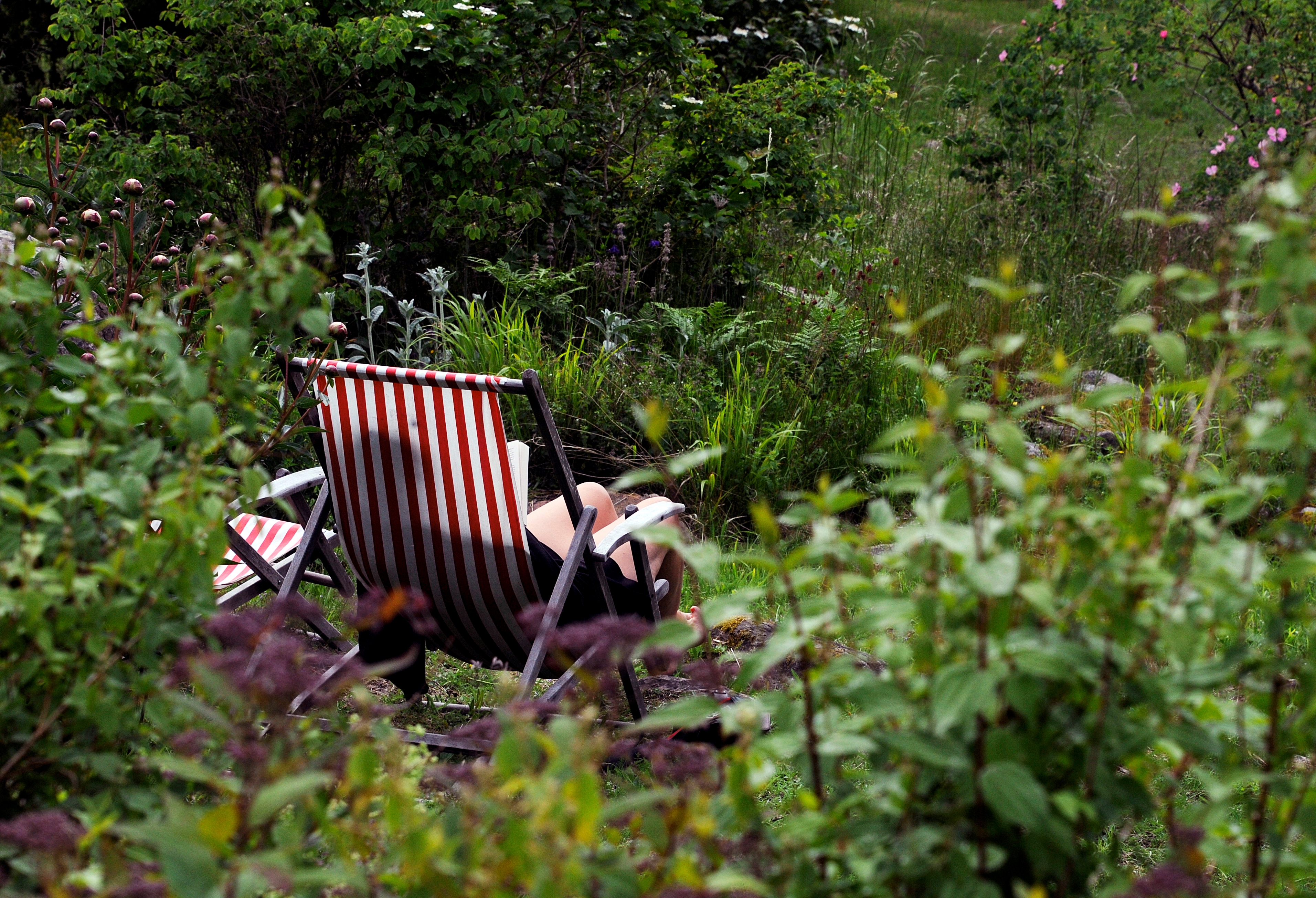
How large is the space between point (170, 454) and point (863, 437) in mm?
4101

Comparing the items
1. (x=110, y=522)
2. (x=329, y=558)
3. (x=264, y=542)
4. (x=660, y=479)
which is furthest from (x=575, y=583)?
(x=660, y=479)

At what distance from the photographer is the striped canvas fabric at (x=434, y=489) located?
2.79 metres

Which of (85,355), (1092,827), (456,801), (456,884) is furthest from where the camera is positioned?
(456,801)

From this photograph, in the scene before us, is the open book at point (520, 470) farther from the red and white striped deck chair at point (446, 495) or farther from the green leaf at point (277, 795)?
the green leaf at point (277, 795)

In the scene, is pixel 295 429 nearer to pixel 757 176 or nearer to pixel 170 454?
pixel 170 454

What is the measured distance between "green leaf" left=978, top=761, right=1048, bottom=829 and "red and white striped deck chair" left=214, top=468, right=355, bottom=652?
6.61 feet

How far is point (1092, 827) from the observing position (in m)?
1.18

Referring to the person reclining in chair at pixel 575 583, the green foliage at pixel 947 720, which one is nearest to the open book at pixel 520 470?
the person reclining in chair at pixel 575 583

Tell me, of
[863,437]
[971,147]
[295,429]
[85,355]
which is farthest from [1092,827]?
[971,147]

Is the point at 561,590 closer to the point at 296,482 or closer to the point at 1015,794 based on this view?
the point at 296,482

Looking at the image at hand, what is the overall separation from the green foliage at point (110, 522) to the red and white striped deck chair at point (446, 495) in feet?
4.44

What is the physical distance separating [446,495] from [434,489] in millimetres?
44

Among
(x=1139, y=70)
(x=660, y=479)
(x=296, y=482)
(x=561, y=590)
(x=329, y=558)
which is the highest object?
(x=1139, y=70)

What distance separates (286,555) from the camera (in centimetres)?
349
